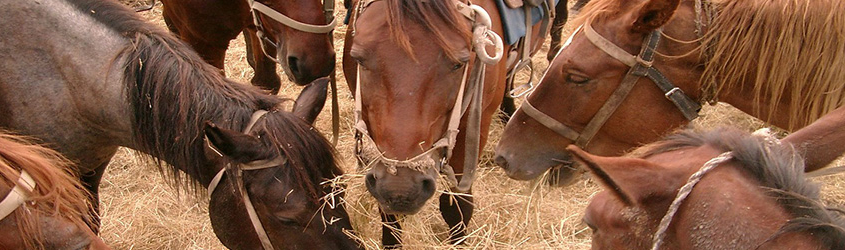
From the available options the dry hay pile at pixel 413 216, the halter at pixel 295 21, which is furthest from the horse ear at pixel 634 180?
the halter at pixel 295 21

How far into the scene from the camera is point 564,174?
3.08 meters

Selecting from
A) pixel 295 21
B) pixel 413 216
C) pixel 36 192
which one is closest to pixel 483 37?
pixel 413 216

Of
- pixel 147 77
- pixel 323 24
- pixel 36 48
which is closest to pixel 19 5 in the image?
pixel 36 48

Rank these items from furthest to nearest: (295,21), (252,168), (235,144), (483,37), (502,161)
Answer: (295,21) < (502,161) < (483,37) < (252,168) < (235,144)

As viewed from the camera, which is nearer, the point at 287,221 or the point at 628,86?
the point at 287,221

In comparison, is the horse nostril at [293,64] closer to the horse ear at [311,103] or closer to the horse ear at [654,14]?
the horse ear at [311,103]

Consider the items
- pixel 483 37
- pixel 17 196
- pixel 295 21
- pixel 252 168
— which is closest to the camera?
pixel 17 196

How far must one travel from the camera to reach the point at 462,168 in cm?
331

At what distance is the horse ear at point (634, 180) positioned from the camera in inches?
62.6

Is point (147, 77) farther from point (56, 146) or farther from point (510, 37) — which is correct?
point (510, 37)

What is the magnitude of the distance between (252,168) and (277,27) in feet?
4.45

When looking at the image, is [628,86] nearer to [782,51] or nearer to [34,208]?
[782,51]

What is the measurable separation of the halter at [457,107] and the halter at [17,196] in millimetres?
1184

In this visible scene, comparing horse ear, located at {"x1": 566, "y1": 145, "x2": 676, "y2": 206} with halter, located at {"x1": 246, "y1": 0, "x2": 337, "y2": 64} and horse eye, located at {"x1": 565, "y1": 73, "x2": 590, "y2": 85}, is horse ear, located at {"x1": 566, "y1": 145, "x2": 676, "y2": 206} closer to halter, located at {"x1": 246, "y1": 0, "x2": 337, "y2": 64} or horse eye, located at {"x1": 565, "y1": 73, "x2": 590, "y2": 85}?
horse eye, located at {"x1": 565, "y1": 73, "x2": 590, "y2": 85}
